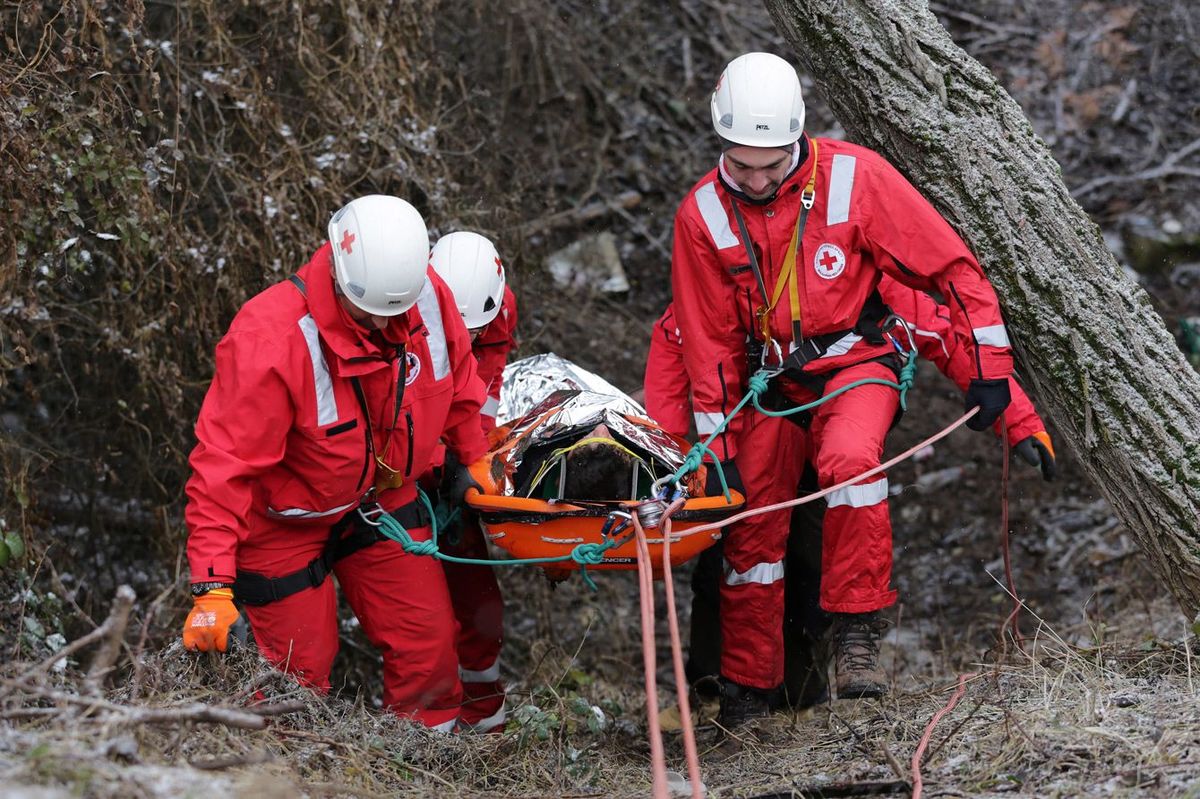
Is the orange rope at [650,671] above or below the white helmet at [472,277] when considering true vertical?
below

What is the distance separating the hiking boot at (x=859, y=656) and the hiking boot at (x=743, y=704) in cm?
52

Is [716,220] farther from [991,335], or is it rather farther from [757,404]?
[991,335]

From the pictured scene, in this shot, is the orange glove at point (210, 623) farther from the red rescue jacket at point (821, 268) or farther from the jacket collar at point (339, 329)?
the red rescue jacket at point (821, 268)

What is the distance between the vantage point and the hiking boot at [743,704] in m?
4.40

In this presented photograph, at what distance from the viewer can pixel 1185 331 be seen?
23.0 ft

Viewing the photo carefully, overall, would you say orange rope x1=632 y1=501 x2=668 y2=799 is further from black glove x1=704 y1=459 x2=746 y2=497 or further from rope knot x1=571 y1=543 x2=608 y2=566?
black glove x1=704 y1=459 x2=746 y2=497

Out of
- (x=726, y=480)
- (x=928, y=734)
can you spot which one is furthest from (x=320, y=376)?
(x=928, y=734)

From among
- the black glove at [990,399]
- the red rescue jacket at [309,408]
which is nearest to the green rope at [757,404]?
the black glove at [990,399]

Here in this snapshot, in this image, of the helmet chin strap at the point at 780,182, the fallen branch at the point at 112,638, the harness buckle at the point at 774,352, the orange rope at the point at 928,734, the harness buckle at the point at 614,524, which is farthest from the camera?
the harness buckle at the point at 774,352

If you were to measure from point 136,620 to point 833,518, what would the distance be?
10.0 ft

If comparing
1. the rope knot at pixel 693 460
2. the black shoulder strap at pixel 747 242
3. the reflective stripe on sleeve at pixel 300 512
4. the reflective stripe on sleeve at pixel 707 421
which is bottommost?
the reflective stripe on sleeve at pixel 300 512

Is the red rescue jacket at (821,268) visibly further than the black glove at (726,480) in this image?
No

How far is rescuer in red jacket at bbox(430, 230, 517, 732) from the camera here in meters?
4.36

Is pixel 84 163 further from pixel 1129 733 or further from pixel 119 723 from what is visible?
pixel 1129 733
